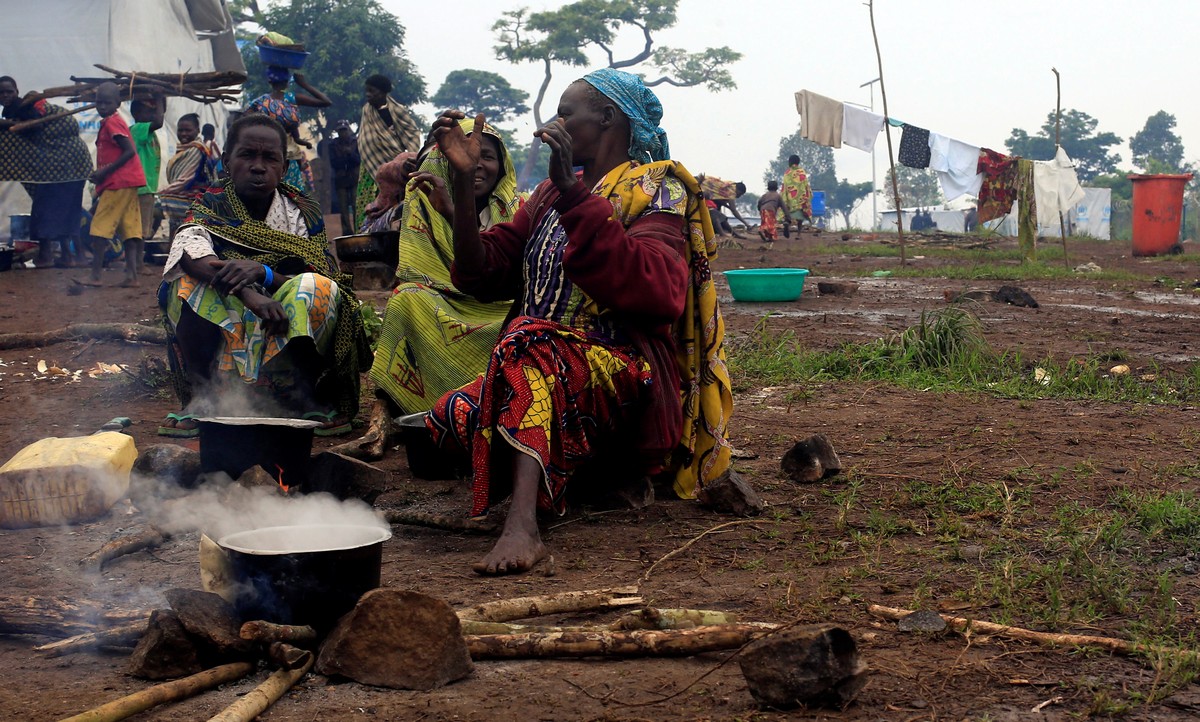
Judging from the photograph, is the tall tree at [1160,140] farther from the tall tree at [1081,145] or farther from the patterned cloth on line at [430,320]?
the patterned cloth on line at [430,320]

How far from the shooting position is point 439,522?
3.35 meters

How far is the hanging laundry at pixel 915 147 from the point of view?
16.8 metres

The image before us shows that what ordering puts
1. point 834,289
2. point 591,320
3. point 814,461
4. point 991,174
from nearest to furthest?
point 591,320, point 814,461, point 834,289, point 991,174

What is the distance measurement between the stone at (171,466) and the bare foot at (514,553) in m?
1.35

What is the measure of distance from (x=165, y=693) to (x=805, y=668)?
118 centimetres

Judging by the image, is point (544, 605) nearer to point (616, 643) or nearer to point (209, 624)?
point (616, 643)

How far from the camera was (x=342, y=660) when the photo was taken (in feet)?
6.89

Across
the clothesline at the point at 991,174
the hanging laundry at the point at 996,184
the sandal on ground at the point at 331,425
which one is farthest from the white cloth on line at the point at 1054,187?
the sandal on ground at the point at 331,425

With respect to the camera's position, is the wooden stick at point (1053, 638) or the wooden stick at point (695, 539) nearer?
the wooden stick at point (1053, 638)

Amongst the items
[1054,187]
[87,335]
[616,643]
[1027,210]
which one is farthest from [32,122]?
[1054,187]

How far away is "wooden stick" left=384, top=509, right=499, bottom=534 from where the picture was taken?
330 centimetres

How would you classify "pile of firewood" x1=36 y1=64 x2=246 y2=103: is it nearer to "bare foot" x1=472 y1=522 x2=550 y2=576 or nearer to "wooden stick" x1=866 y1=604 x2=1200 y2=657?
"bare foot" x1=472 y1=522 x2=550 y2=576

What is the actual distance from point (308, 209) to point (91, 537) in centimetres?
204

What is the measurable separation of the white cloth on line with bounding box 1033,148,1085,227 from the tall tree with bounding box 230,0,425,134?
1840 cm
